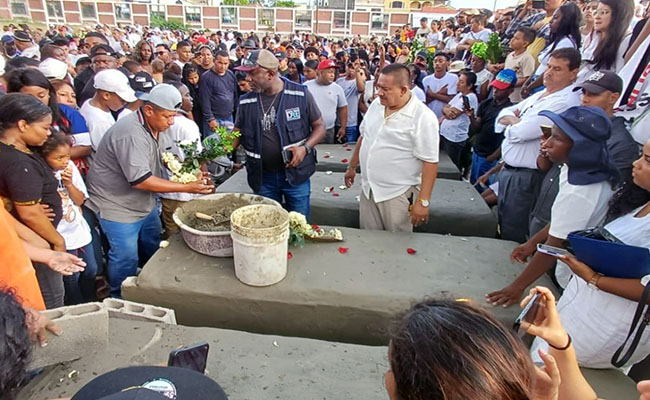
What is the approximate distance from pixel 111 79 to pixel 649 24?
5.14 meters

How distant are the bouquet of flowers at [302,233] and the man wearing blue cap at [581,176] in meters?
1.58

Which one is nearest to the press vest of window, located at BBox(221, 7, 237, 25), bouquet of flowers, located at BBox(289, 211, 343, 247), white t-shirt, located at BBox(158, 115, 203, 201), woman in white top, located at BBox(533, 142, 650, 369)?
white t-shirt, located at BBox(158, 115, 203, 201)

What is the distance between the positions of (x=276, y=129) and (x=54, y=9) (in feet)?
220

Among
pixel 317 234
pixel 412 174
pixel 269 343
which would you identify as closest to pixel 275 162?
pixel 317 234

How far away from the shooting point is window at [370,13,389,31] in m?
54.7

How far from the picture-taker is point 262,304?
111 inches

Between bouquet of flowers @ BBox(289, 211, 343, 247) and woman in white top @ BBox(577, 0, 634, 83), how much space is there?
9.80ft

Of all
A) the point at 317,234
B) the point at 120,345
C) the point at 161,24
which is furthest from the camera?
the point at 161,24

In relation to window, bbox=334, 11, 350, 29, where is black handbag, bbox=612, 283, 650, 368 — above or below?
below

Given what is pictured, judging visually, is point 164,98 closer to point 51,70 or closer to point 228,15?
point 51,70

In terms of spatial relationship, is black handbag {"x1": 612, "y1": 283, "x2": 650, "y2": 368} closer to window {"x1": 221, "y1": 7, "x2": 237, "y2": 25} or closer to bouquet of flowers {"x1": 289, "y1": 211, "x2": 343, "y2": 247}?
bouquet of flowers {"x1": 289, "y1": 211, "x2": 343, "y2": 247}

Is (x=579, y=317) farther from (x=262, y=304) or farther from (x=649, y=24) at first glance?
(x=649, y=24)

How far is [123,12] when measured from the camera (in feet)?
182

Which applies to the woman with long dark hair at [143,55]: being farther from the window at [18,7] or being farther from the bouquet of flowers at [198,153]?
the window at [18,7]
